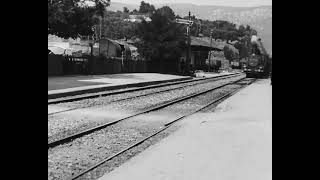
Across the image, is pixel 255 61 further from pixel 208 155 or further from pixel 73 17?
pixel 208 155

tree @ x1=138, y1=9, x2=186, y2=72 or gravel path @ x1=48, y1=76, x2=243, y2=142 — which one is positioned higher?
tree @ x1=138, y1=9, x2=186, y2=72

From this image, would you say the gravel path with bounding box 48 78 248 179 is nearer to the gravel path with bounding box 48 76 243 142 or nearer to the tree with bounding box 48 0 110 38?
the gravel path with bounding box 48 76 243 142

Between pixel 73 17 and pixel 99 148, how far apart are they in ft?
102

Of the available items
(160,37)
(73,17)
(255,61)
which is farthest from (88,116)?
(255,61)

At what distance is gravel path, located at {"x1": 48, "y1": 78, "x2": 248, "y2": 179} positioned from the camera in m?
7.18

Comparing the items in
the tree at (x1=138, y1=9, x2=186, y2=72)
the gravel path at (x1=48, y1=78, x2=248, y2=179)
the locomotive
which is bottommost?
the gravel path at (x1=48, y1=78, x2=248, y2=179)

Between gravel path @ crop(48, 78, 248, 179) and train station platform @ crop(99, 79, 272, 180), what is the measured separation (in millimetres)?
504

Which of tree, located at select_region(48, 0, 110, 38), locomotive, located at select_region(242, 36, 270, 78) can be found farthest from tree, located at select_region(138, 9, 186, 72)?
tree, located at select_region(48, 0, 110, 38)

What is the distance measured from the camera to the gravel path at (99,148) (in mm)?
7176

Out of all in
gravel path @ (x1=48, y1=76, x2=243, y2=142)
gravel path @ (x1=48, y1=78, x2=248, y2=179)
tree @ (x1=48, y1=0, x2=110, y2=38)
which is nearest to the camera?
gravel path @ (x1=48, y1=78, x2=248, y2=179)

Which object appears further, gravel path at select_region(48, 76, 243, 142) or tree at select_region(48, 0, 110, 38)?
tree at select_region(48, 0, 110, 38)
